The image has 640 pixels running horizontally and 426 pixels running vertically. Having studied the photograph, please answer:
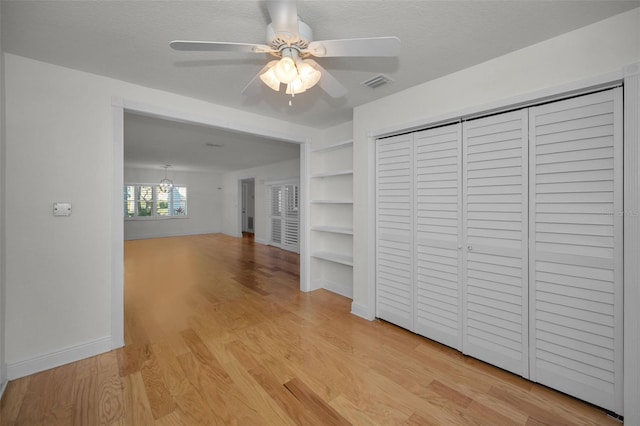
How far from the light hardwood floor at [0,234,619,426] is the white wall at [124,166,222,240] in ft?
22.6

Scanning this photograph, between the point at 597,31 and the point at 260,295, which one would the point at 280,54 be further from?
the point at 260,295

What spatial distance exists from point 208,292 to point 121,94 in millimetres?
2595

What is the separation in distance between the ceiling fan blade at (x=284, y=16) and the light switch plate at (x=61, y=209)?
215 centimetres

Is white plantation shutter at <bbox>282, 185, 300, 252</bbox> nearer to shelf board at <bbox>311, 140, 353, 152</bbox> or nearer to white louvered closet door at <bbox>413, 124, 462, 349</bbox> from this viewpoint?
shelf board at <bbox>311, 140, 353, 152</bbox>

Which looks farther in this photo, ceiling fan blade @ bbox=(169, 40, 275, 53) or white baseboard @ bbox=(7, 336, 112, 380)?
white baseboard @ bbox=(7, 336, 112, 380)

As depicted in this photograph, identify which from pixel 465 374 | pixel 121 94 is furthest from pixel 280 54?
pixel 465 374

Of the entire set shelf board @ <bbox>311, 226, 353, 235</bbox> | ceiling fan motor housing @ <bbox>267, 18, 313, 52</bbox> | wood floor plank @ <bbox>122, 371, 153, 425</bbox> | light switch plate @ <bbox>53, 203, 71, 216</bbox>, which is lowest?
wood floor plank @ <bbox>122, 371, 153, 425</bbox>

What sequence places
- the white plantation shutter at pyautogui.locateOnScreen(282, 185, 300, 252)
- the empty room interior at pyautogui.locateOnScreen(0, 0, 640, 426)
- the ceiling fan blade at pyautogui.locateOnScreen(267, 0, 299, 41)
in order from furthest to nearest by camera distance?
the white plantation shutter at pyautogui.locateOnScreen(282, 185, 300, 252) → the empty room interior at pyautogui.locateOnScreen(0, 0, 640, 426) → the ceiling fan blade at pyautogui.locateOnScreen(267, 0, 299, 41)

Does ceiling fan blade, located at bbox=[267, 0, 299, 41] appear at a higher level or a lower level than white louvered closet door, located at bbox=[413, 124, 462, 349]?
higher

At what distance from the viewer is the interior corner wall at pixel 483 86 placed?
1.54 metres

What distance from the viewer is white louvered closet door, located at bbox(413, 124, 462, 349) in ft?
7.30

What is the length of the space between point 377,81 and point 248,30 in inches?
47.2

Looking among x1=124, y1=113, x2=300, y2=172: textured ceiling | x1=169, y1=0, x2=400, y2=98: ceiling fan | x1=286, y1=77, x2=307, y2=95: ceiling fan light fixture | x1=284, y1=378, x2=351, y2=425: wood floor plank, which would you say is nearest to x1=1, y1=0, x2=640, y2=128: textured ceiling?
x1=169, y1=0, x2=400, y2=98: ceiling fan

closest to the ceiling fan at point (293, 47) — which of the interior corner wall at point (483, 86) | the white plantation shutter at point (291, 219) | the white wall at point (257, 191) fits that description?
the interior corner wall at point (483, 86)
